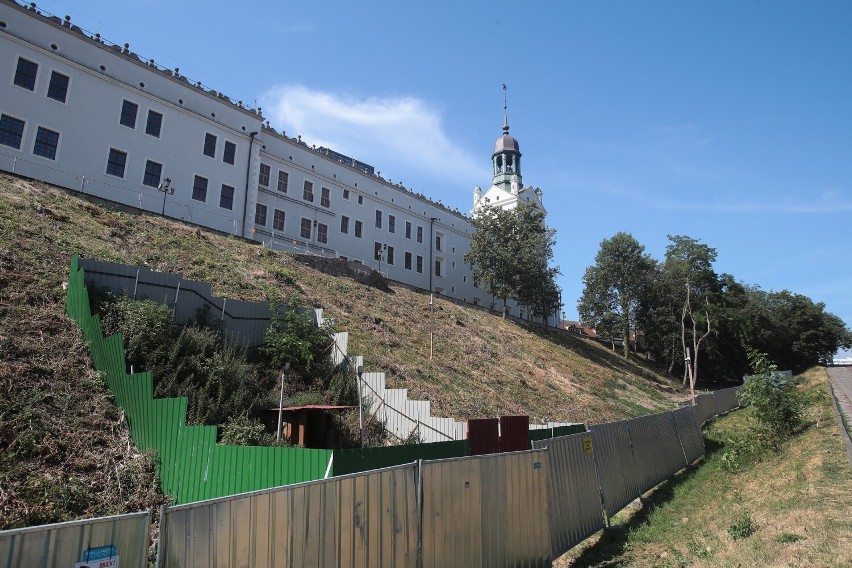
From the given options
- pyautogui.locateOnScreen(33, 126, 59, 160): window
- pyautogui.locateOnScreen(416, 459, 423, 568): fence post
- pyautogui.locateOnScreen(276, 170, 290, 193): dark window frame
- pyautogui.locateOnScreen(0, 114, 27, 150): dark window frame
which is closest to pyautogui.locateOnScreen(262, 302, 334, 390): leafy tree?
pyautogui.locateOnScreen(416, 459, 423, 568): fence post

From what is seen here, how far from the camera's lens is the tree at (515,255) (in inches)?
1996

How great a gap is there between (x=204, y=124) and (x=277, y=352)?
82.2 feet

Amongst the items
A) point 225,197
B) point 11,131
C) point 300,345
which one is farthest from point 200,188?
point 300,345

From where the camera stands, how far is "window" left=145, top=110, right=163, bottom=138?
34.0m

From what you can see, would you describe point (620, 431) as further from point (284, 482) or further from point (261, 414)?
point (261, 414)

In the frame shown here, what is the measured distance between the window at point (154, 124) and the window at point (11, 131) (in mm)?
6826

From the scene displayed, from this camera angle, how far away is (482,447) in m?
12.8

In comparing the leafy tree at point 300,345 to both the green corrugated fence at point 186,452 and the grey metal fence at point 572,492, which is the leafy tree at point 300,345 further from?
the grey metal fence at point 572,492

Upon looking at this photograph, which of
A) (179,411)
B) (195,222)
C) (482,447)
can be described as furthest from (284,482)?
(195,222)

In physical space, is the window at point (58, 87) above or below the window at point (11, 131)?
above

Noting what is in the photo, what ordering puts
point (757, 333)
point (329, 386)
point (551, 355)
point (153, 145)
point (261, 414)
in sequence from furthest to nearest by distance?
point (757, 333)
point (551, 355)
point (153, 145)
point (329, 386)
point (261, 414)

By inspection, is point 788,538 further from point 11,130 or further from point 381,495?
point 11,130

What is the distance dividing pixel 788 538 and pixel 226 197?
3670cm

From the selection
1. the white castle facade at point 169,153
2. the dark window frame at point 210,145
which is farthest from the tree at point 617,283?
the dark window frame at point 210,145
